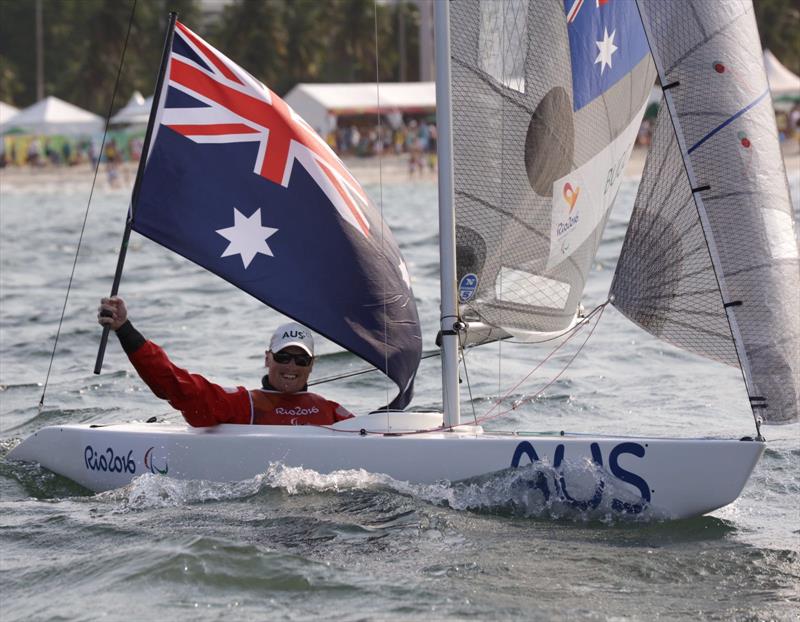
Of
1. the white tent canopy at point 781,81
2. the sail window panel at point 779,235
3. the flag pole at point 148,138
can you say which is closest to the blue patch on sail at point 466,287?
the sail window panel at point 779,235

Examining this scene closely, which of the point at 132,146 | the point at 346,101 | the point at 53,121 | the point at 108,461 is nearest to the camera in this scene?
the point at 108,461

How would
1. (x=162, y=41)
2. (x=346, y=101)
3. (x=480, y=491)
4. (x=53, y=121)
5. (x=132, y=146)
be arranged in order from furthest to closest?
(x=162, y=41), (x=132, y=146), (x=346, y=101), (x=53, y=121), (x=480, y=491)

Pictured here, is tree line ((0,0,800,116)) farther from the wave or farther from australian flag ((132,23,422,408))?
the wave

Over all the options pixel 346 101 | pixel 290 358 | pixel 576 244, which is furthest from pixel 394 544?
pixel 346 101

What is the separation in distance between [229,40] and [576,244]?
45259 millimetres

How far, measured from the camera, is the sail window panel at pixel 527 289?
630 centimetres

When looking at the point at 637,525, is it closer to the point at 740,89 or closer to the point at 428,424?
the point at 428,424

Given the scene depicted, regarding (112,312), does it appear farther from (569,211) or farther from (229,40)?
(229,40)

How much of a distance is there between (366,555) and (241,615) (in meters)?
0.72

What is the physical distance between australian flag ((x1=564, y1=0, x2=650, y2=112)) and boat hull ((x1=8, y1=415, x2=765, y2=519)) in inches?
64.4

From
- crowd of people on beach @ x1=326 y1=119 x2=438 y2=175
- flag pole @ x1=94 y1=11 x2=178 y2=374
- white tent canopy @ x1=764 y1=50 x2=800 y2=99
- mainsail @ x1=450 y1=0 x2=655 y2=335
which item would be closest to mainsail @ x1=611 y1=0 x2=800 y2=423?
mainsail @ x1=450 y1=0 x2=655 y2=335

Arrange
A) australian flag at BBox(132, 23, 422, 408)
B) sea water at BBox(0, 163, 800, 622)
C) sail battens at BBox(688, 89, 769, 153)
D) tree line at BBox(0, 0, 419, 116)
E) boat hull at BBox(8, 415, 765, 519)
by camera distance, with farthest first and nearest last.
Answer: tree line at BBox(0, 0, 419, 116) < australian flag at BBox(132, 23, 422, 408) < sail battens at BBox(688, 89, 769, 153) < boat hull at BBox(8, 415, 765, 519) < sea water at BBox(0, 163, 800, 622)

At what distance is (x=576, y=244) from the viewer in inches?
256

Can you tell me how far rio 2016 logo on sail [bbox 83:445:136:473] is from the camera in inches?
247
